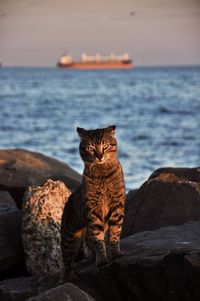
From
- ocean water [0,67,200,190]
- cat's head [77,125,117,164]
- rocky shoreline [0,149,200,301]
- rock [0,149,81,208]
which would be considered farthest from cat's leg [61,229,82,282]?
ocean water [0,67,200,190]

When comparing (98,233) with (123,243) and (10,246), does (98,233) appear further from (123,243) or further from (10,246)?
(10,246)

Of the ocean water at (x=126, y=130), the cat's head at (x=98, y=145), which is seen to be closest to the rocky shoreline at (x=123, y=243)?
the cat's head at (x=98, y=145)

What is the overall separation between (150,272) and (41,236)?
9.37 feet

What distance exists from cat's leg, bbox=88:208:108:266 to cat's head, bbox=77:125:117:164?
0.52 m

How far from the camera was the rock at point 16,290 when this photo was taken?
8.29m

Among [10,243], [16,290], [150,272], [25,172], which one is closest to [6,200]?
[25,172]

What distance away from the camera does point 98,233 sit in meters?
7.51

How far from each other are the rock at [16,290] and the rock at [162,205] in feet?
6.55

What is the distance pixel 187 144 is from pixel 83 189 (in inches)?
878

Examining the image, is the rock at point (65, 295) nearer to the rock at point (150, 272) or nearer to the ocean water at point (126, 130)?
the rock at point (150, 272)

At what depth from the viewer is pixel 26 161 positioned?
45.9ft

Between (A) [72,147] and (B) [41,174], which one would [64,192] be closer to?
(B) [41,174]

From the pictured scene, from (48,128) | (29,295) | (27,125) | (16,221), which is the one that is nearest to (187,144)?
(48,128)

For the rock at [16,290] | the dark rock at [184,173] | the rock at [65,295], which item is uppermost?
the dark rock at [184,173]
